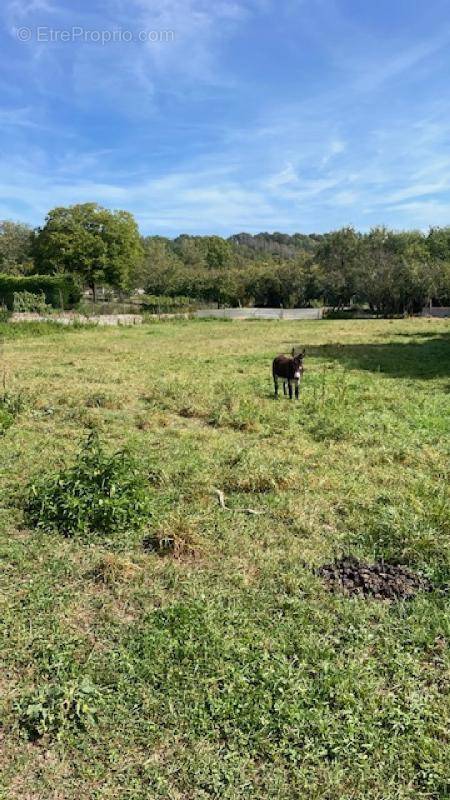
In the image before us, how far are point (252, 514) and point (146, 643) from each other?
180 cm

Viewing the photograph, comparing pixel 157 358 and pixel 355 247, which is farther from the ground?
pixel 355 247

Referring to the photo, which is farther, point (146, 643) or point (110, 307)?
point (110, 307)

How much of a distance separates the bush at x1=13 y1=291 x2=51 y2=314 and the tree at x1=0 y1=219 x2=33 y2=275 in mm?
42274

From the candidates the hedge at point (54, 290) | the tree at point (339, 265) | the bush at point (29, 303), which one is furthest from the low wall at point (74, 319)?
the tree at point (339, 265)

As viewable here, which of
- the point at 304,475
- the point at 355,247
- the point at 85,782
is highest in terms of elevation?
the point at 355,247

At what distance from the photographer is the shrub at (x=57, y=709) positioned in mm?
2299

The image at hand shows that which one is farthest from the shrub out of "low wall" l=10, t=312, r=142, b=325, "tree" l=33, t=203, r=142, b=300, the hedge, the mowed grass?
"tree" l=33, t=203, r=142, b=300

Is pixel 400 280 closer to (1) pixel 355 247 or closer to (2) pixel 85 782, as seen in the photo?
(1) pixel 355 247

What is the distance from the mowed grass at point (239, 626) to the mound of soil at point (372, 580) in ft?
0.34

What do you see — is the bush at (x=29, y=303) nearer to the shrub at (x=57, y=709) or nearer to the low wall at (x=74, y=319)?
the low wall at (x=74, y=319)

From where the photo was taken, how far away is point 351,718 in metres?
2.33

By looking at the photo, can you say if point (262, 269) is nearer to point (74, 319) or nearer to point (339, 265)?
point (339, 265)

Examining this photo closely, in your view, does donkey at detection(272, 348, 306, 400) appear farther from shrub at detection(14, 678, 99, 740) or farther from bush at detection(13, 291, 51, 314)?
bush at detection(13, 291, 51, 314)

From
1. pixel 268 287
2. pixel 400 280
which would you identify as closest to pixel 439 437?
pixel 400 280
